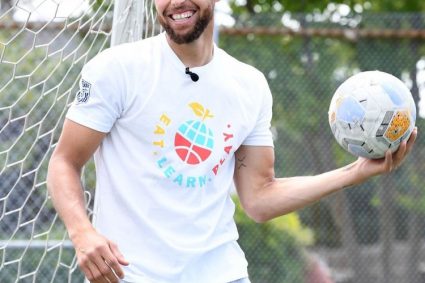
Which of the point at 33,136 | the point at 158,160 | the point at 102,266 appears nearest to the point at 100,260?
the point at 102,266

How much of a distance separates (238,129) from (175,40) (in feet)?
1.19

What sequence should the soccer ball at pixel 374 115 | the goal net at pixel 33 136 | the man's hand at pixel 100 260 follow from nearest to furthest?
the man's hand at pixel 100 260
the soccer ball at pixel 374 115
the goal net at pixel 33 136

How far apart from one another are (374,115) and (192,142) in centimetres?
56

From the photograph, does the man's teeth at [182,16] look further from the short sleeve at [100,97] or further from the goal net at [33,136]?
the goal net at [33,136]

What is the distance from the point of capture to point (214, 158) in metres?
3.10

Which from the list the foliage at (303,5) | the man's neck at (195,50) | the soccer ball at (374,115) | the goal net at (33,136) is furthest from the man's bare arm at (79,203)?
the foliage at (303,5)

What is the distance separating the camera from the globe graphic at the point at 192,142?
303 cm

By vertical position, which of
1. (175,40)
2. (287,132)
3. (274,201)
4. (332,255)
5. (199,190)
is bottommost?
(332,255)

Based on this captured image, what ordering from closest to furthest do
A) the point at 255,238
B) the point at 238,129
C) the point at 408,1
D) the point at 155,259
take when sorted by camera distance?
the point at 155,259, the point at 238,129, the point at 255,238, the point at 408,1

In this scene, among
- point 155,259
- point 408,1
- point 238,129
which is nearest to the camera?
point 155,259

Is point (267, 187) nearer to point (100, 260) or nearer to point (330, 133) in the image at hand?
point (100, 260)

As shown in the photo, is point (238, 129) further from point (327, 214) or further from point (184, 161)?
point (327, 214)

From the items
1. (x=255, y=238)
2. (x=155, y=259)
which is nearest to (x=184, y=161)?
(x=155, y=259)

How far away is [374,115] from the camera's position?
3.03 metres
